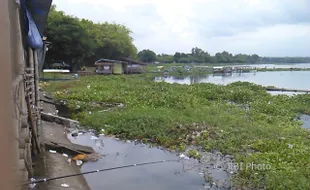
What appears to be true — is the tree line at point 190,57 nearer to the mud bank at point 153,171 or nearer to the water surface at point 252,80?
the water surface at point 252,80

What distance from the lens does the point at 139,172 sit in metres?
8.28

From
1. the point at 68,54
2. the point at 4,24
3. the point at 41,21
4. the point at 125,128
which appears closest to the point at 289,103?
the point at 125,128

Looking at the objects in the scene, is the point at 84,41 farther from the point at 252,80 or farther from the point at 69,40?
the point at 252,80

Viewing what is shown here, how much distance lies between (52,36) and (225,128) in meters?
33.2

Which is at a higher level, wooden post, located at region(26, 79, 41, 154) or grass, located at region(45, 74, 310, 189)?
wooden post, located at region(26, 79, 41, 154)

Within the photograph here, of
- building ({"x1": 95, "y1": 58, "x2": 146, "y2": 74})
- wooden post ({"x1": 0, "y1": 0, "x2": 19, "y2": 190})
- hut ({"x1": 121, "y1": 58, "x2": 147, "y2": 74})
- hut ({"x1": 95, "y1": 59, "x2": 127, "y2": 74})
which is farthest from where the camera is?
hut ({"x1": 121, "y1": 58, "x2": 147, "y2": 74})

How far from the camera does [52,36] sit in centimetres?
3988

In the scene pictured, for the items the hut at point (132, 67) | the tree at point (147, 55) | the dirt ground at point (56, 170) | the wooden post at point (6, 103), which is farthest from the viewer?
the tree at point (147, 55)

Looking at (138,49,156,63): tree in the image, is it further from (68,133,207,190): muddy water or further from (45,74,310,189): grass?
(68,133,207,190): muddy water

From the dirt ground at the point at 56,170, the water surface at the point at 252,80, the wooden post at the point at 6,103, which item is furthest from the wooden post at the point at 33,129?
the water surface at the point at 252,80

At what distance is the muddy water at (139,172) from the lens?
7448 mm

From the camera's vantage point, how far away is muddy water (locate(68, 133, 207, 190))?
7.45 m

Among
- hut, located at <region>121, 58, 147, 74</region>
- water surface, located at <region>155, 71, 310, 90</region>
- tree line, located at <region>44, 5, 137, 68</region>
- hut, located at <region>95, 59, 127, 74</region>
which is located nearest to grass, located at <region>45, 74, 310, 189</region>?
water surface, located at <region>155, 71, 310, 90</region>

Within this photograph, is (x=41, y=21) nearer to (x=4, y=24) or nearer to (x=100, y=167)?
(x=100, y=167)
